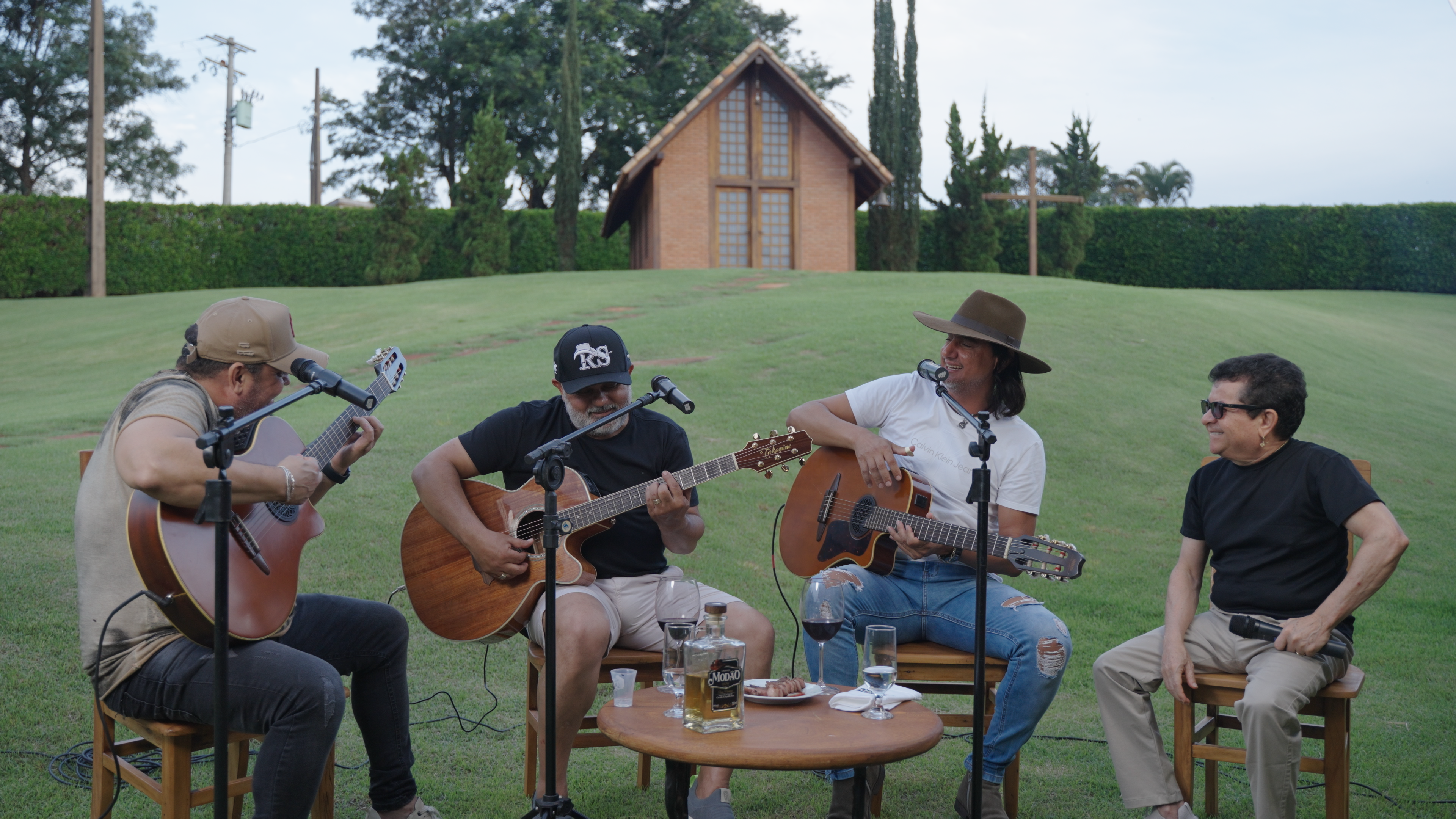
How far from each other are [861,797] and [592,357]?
1.73m

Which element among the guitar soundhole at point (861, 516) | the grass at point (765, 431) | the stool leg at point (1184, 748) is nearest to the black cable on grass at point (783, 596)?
the grass at point (765, 431)

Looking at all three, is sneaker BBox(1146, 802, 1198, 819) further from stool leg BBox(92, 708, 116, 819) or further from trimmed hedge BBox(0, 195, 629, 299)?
trimmed hedge BBox(0, 195, 629, 299)

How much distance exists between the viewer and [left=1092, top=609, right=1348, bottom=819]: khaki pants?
3.27 meters

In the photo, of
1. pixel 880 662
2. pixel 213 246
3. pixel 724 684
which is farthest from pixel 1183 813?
pixel 213 246

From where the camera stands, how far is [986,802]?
3566 mm

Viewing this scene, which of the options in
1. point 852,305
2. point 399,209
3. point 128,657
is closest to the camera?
point 128,657

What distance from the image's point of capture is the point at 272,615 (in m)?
3.05

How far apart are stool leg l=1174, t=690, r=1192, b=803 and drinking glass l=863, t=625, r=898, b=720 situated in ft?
3.52

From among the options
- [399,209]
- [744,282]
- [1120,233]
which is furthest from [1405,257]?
[399,209]

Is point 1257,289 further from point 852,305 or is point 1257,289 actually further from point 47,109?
point 47,109

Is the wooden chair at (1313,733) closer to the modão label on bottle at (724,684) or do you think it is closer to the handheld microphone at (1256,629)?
the handheld microphone at (1256,629)

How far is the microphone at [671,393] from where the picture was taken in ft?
9.72

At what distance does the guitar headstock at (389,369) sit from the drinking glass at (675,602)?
3.84ft

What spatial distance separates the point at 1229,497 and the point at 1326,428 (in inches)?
320
